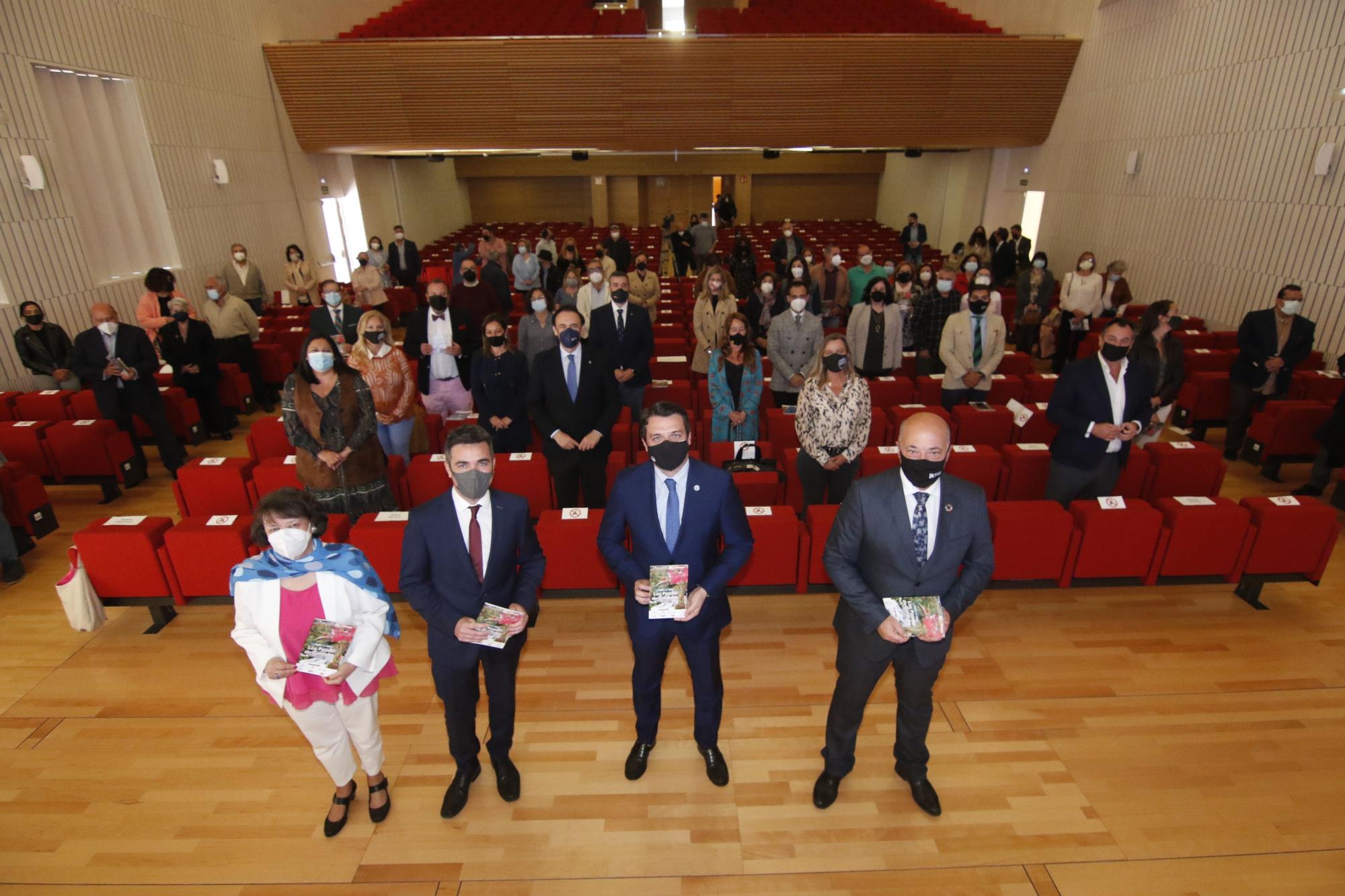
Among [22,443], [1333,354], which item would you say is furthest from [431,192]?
[1333,354]

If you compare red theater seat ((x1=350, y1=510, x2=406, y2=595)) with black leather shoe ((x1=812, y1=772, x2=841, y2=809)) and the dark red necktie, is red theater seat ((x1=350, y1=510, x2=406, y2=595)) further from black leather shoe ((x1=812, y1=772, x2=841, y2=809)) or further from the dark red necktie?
black leather shoe ((x1=812, y1=772, x2=841, y2=809))

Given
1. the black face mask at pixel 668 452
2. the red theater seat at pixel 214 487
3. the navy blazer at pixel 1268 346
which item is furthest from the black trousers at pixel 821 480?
the navy blazer at pixel 1268 346

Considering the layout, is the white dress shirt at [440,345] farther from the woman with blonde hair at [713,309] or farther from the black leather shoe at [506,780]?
the black leather shoe at [506,780]

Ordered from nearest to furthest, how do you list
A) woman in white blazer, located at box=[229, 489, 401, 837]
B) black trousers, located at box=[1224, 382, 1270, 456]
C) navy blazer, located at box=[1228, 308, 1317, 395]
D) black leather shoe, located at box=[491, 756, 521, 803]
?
1. woman in white blazer, located at box=[229, 489, 401, 837]
2. black leather shoe, located at box=[491, 756, 521, 803]
3. navy blazer, located at box=[1228, 308, 1317, 395]
4. black trousers, located at box=[1224, 382, 1270, 456]

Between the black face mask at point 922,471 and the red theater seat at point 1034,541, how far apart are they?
1.64 metres

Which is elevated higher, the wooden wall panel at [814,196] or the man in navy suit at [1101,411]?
the wooden wall panel at [814,196]

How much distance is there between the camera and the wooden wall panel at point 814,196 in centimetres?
2094

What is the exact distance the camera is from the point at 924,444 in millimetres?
2225

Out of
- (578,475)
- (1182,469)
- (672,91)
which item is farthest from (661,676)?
(672,91)

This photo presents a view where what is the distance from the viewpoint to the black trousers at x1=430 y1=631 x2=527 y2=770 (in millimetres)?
2582

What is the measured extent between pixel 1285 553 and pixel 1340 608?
592 millimetres

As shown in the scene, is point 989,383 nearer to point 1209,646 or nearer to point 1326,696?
point 1209,646

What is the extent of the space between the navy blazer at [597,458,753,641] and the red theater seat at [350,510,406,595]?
65.9 inches

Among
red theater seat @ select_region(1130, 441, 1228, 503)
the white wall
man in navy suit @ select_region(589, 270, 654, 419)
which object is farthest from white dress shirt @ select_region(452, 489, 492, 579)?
the white wall
